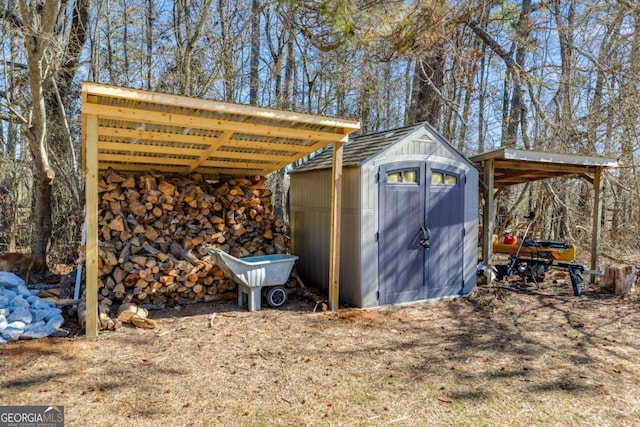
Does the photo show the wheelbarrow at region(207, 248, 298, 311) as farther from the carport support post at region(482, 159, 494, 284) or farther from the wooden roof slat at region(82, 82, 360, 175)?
the carport support post at region(482, 159, 494, 284)

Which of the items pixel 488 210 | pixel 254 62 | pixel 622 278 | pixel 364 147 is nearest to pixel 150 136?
pixel 364 147

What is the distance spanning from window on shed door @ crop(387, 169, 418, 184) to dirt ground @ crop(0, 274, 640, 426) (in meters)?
1.67

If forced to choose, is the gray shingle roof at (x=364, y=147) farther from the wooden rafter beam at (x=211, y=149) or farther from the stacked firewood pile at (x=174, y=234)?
the wooden rafter beam at (x=211, y=149)

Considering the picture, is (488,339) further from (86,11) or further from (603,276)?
(86,11)

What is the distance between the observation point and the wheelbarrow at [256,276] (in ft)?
15.4

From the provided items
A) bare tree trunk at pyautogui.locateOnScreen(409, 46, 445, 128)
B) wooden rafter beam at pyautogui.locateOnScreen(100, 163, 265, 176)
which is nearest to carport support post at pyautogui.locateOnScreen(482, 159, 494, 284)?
wooden rafter beam at pyautogui.locateOnScreen(100, 163, 265, 176)

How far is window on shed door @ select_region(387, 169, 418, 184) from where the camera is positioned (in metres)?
5.11

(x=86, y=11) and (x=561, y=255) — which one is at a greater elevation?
(x=86, y=11)

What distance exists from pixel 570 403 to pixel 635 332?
2323 millimetres

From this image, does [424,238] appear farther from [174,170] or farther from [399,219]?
[174,170]

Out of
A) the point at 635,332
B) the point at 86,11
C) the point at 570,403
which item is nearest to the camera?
the point at 570,403

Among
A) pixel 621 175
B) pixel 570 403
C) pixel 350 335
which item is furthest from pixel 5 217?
pixel 621 175

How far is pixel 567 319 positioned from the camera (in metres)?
4.72

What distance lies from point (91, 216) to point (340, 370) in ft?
8.65
